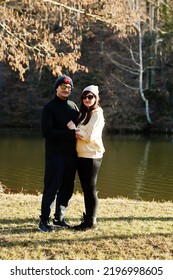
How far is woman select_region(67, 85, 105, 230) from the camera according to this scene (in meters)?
5.66

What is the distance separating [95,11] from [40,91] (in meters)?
29.3

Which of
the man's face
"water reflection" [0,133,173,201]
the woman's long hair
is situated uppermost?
the man's face

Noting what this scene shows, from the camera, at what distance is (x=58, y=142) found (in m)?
5.80

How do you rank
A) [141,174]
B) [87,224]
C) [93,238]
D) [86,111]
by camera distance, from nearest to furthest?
[93,238] < [86,111] < [87,224] < [141,174]

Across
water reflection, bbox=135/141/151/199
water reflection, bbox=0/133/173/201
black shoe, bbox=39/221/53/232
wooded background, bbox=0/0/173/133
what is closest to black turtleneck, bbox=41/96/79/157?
black shoe, bbox=39/221/53/232

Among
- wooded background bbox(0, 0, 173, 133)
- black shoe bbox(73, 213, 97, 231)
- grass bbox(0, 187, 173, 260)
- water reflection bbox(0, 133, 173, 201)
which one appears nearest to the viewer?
grass bbox(0, 187, 173, 260)

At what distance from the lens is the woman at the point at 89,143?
18.6ft

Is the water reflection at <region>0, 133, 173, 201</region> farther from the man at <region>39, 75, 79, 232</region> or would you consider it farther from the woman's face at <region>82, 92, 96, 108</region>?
the woman's face at <region>82, 92, 96, 108</region>

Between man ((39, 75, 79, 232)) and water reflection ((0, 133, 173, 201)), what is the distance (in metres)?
6.82

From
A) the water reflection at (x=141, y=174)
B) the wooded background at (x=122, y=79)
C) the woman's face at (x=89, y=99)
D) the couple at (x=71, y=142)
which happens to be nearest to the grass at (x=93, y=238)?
the couple at (x=71, y=142)

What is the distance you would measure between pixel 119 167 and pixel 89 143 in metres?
12.2

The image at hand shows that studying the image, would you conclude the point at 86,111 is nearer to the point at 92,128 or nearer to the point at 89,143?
the point at 92,128

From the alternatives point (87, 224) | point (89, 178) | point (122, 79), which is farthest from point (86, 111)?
point (122, 79)

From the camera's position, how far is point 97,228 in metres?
6.00
